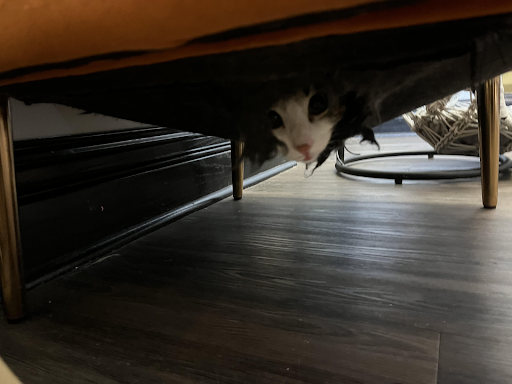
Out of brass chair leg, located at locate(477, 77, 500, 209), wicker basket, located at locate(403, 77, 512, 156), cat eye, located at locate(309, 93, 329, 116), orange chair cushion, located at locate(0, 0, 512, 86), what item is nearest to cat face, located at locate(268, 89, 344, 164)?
cat eye, located at locate(309, 93, 329, 116)

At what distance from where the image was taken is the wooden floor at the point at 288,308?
0.41 m

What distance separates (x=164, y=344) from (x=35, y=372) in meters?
0.15

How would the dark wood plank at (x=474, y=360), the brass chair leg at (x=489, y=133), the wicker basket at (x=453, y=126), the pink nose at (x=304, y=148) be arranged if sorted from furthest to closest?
the wicker basket at (x=453, y=126)
the brass chair leg at (x=489, y=133)
the pink nose at (x=304, y=148)
the dark wood plank at (x=474, y=360)

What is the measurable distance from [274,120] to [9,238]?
423mm

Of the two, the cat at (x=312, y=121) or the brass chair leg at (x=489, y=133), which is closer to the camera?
the cat at (x=312, y=121)

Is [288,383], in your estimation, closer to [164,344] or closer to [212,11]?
[164,344]

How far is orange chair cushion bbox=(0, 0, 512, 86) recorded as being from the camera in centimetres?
24

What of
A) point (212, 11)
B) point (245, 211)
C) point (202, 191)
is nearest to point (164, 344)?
point (212, 11)

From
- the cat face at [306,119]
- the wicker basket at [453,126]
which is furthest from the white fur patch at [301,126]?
the wicker basket at [453,126]

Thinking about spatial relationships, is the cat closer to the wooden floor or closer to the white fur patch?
the white fur patch

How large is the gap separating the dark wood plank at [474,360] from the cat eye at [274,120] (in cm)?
33

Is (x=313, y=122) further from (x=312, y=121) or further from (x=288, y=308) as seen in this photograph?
(x=288, y=308)

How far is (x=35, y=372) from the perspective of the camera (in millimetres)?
434

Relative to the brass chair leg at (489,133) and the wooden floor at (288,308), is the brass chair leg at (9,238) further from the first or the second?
the brass chair leg at (489,133)
